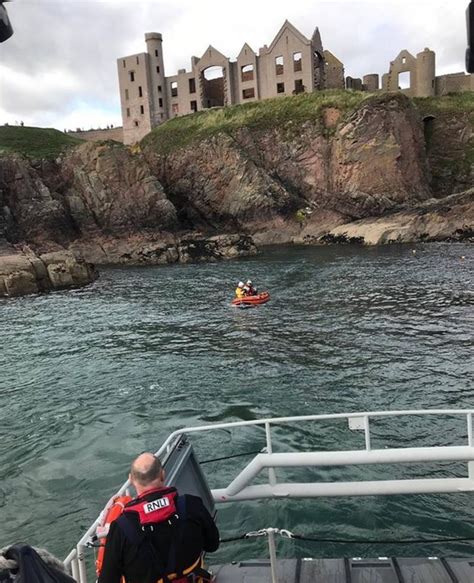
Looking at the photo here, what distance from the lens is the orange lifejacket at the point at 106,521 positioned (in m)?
5.77

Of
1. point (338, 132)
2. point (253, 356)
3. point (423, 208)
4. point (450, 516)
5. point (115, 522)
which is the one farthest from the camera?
point (338, 132)

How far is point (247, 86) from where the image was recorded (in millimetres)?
104188

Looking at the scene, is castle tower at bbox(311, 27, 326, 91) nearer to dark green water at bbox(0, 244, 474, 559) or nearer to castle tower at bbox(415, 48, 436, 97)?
castle tower at bbox(415, 48, 436, 97)

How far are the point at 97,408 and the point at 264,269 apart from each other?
37172 mm

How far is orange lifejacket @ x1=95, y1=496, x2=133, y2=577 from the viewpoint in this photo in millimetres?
5773

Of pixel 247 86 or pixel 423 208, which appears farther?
pixel 247 86

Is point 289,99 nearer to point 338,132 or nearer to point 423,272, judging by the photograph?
point 338,132

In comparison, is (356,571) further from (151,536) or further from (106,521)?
(151,536)

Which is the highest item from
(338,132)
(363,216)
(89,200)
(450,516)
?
(338,132)

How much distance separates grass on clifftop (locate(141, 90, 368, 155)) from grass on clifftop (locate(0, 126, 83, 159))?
16606mm

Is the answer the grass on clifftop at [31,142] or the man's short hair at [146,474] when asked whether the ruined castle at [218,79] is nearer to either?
the grass on clifftop at [31,142]

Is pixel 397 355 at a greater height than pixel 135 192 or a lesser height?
lesser

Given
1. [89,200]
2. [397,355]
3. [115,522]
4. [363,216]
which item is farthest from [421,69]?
[115,522]

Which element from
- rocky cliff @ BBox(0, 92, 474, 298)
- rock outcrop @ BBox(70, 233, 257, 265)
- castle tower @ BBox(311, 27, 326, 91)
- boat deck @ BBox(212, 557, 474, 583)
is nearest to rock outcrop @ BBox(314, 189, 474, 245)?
rocky cliff @ BBox(0, 92, 474, 298)
